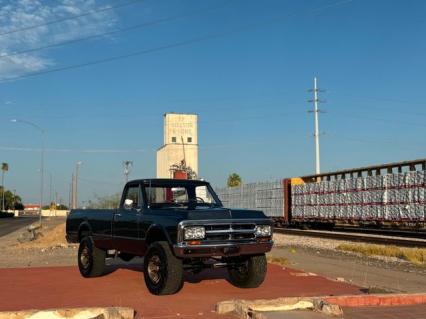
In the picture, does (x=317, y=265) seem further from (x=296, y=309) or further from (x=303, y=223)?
(x=303, y=223)

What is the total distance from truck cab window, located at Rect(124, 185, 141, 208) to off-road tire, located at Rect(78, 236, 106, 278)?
1510 mm

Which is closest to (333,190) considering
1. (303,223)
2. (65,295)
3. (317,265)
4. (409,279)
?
(303,223)

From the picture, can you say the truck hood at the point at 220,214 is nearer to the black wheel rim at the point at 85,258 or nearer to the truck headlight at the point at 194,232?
the truck headlight at the point at 194,232

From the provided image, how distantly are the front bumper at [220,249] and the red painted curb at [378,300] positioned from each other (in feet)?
5.48

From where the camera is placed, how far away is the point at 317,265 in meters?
15.5

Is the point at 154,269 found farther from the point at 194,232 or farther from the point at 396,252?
the point at 396,252

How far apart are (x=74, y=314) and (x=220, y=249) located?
271 cm

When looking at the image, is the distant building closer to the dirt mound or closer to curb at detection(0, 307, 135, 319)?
the dirt mound

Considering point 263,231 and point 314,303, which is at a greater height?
point 263,231

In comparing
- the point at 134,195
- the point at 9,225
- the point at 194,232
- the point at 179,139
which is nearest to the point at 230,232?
the point at 194,232

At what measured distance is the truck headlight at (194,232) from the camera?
942 centimetres

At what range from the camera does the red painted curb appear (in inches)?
350

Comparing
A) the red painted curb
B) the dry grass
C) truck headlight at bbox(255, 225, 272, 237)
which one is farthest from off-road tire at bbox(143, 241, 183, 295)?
the dry grass

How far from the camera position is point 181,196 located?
1171 cm
